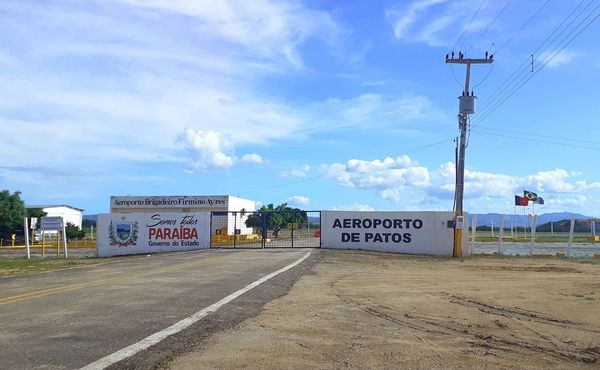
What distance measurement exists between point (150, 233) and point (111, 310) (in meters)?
25.6

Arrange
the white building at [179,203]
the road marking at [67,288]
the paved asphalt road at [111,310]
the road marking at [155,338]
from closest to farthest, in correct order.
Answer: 1. the road marking at [155,338]
2. the paved asphalt road at [111,310]
3. the road marking at [67,288]
4. the white building at [179,203]

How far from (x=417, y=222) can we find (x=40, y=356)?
27.5 meters

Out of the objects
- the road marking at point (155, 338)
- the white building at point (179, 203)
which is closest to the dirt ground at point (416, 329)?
the road marking at point (155, 338)

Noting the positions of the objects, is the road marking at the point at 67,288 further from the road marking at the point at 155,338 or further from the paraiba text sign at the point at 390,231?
the paraiba text sign at the point at 390,231

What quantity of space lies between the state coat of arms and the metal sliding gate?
15.6 feet

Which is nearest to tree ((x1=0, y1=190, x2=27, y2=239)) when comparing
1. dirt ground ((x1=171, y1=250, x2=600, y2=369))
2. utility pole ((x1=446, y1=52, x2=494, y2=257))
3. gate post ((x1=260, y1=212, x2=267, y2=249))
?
gate post ((x1=260, y1=212, x2=267, y2=249))

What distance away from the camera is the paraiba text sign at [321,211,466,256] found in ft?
107

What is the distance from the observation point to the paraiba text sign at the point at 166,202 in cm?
6181

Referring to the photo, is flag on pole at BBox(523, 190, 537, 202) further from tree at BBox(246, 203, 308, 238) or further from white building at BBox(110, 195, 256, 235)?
white building at BBox(110, 195, 256, 235)

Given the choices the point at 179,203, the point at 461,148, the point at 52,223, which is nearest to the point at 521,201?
the point at 461,148

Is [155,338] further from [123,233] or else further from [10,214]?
[10,214]

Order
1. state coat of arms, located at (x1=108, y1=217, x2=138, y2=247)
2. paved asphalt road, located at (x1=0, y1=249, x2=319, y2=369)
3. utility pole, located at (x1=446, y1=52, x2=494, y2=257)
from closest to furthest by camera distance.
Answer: paved asphalt road, located at (x1=0, y1=249, x2=319, y2=369)
utility pole, located at (x1=446, y1=52, x2=494, y2=257)
state coat of arms, located at (x1=108, y1=217, x2=138, y2=247)

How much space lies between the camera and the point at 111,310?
1059cm

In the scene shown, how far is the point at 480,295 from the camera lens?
44.0ft
